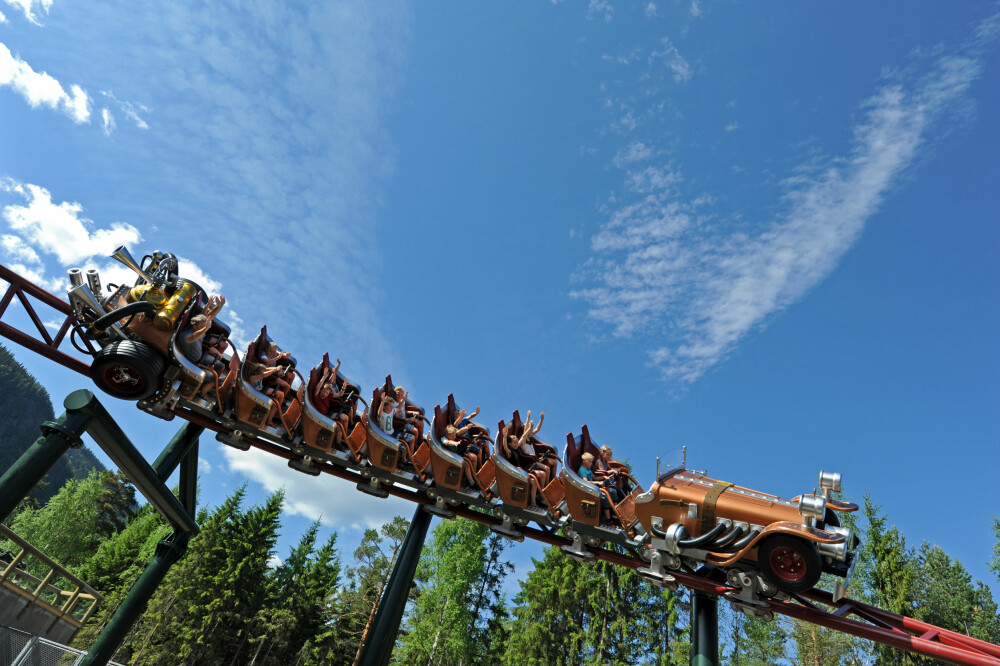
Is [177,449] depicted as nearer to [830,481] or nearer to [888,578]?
[830,481]

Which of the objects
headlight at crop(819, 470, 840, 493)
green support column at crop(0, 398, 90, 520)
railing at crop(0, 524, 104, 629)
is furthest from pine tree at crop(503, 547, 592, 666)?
green support column at crop(0, 398, 90, 520)

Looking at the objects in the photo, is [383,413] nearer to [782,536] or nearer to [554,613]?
[782,536]

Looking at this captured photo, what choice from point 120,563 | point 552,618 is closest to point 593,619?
point 552,618

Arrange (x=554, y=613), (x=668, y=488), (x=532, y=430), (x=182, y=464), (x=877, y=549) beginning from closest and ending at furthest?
1. (x=668, y=488)
2. (x=532, y=430)
3. (x=182, y=464)
4. (x=877, y=549)
5. (x=554, y=613)

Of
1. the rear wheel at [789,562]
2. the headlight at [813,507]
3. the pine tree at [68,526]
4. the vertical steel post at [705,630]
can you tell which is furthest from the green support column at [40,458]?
the pine tree at [68,526]

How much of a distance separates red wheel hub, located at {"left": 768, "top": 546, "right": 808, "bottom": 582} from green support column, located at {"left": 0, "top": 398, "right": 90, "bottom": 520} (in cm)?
750

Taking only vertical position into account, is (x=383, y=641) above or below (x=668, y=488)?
below

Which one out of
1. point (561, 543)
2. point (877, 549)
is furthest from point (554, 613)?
point (561, 543)

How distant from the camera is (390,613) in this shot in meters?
7.32

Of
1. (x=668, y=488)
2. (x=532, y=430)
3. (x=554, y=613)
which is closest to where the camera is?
(x=668, y=488)

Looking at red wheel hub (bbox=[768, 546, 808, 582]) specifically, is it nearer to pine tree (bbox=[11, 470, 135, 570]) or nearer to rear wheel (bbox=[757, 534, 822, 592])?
rear wheel (bbox=[757, 534, 822, 592])

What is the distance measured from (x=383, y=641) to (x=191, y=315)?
507 centimetres

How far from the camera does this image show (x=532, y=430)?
27.2ft

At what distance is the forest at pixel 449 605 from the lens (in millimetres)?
19922
